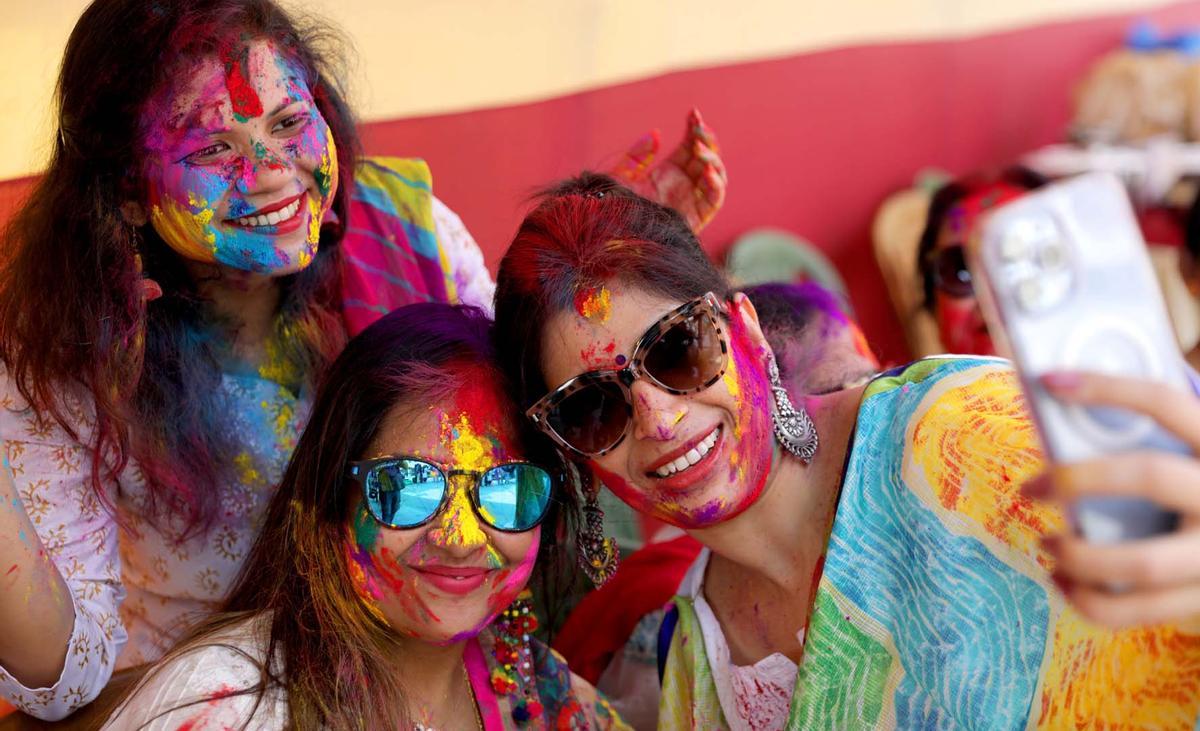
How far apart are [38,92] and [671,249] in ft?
4.30

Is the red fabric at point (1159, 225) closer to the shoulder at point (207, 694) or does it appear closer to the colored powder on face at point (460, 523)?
the colored powder on face at point (460, 523)

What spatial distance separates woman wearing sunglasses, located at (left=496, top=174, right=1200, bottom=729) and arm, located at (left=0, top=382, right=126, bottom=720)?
71cm

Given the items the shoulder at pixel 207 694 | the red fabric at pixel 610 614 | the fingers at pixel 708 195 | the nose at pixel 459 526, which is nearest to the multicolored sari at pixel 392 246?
the fingers at pixel 708 195

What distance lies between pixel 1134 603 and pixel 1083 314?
213 mm

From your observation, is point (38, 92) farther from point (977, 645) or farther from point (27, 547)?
point (977, 645)

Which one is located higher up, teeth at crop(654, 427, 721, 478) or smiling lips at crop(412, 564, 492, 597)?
teeth at crop(654, 427, 721, 478)

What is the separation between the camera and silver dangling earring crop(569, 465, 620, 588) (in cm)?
181

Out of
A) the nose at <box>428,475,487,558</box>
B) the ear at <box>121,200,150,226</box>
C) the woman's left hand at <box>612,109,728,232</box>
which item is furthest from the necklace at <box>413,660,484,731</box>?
the woman's left hand at <box>612,109,728,232</box>

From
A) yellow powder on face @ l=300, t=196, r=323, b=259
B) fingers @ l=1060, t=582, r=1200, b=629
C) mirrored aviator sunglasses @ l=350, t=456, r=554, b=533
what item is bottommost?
mirrored aviator sunglasses @ l=350, t=456, r=554, b=533

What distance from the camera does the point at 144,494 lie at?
202 centimetres

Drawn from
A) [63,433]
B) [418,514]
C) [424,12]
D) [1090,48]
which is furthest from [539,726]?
[1090,48]

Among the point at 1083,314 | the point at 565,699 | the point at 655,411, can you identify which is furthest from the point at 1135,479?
the point at 565,699

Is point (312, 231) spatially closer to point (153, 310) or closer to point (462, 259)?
point (153, 310)

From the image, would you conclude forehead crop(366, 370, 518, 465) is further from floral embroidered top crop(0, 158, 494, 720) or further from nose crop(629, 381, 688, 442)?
floral embroidered top crop(0, 158, 494, 720)
